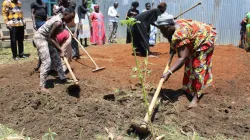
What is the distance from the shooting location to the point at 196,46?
379 cm

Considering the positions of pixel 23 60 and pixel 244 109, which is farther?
pixel 23 60

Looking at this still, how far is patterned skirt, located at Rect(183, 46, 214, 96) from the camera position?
3.91m

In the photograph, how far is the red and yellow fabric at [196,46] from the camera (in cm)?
363

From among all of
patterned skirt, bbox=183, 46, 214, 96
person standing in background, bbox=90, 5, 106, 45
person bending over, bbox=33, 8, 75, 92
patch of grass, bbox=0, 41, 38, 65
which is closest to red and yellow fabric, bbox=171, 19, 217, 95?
patterned skirt, bbox=183, 46, 214, 96

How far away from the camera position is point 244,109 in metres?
3.91

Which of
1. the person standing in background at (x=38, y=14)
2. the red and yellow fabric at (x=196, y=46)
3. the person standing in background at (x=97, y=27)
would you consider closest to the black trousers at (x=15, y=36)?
the person standing in background at (x=38, y=14)

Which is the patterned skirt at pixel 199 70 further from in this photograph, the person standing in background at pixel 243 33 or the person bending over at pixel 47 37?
the person standing in background at pixel 243 33

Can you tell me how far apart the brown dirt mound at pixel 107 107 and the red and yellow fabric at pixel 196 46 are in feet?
1.08

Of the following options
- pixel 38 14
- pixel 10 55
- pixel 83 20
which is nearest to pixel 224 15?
pixel 83 20

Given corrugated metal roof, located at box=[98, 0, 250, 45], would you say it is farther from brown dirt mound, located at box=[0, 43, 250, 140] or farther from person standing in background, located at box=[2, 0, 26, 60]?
person standing in background, located at box=[2, 0, 26, 60]

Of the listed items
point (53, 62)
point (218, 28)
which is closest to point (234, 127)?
point (53, 62)

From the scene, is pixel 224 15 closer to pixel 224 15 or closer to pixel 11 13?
pixel 224 15

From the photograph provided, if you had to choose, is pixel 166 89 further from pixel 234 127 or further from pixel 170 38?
pixel 234 127

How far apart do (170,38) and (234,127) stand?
4.50 feet
